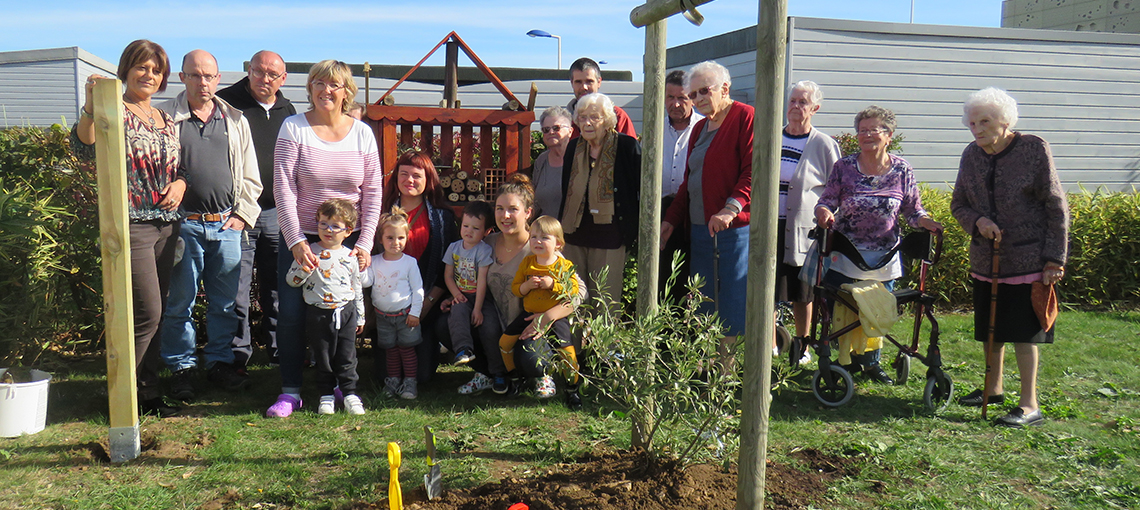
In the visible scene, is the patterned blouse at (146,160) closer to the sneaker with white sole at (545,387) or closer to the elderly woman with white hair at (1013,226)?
the sneaker with white sole at (545,387)

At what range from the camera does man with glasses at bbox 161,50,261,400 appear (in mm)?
4297

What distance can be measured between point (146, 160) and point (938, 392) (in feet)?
14.7

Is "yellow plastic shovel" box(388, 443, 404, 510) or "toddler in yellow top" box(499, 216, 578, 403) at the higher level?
"toddler in yellow top" box(499, 216, 578, 403)

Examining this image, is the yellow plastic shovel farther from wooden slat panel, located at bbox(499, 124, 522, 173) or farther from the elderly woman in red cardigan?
wooden slat panel, located at bbox(499, 124, 522, 173)

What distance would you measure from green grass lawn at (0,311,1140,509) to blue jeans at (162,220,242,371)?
0.36 m

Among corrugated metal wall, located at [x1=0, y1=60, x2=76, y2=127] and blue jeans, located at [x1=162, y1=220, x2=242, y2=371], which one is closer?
blue jeans, located at [x1=162, y1=220, x2=242, y2=371]

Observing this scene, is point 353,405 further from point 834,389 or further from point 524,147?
point 834,389

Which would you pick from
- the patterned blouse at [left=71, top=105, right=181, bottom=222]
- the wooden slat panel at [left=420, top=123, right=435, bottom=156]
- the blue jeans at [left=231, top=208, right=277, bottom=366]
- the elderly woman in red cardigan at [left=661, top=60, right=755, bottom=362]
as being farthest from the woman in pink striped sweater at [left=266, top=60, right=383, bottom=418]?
the elderly woman in red cardigan at [left=661, top=60, right=755, bottom=362]

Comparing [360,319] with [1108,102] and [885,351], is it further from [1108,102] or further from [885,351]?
[1108,102]

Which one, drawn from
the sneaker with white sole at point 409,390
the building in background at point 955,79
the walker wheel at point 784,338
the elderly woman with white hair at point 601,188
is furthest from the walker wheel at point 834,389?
the building in background at point 955,79

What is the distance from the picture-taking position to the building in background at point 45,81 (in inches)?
557

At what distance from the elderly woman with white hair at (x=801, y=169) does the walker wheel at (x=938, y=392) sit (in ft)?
2.61

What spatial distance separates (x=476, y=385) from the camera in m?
4.71

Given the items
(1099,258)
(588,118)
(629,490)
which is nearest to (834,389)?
(629,490)
